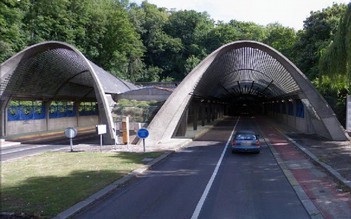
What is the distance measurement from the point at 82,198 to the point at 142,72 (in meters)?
78.3

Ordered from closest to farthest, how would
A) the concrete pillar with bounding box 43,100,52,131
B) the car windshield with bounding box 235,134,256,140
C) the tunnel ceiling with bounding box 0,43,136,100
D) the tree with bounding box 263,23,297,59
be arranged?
the car windshield with bounding box 235,134,256,140 → the tunnel ceiling with bounding box 0,43,136,100 → the concrete pillar with bounding box 43,100,52,131 → the tree with bounding box 263,23,297,59

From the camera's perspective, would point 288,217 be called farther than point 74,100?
No

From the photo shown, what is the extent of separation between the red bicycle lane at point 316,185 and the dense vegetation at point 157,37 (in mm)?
5433

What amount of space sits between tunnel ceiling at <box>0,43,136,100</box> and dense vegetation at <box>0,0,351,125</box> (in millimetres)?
2036

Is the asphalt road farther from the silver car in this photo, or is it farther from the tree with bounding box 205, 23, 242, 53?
the tree with bounding box 205, 23, 242, 53

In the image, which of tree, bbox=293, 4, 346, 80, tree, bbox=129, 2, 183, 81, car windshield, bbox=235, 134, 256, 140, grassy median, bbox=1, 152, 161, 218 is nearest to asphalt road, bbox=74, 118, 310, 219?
grassy median, bbox=1, 152, 161, 218

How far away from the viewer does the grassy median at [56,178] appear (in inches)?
375

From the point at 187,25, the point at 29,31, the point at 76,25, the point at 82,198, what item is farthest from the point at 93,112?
the point at 187,25

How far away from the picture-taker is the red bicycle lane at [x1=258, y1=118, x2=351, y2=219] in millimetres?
9746

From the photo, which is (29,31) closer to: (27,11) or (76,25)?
(27,11)

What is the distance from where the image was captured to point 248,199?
432 inches

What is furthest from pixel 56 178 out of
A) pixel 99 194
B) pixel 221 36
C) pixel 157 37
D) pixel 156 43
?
pixel 157 37

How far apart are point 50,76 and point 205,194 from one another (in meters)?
27.1

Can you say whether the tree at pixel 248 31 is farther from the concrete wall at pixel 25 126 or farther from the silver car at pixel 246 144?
the silver car at pixel 246 144
